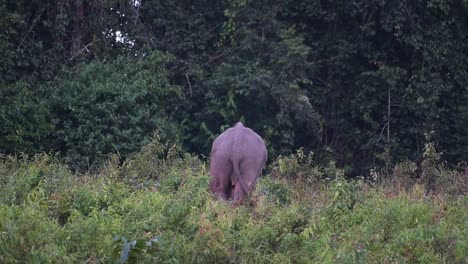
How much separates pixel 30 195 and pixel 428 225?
3728 mm

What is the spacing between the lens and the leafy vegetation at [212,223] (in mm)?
8578

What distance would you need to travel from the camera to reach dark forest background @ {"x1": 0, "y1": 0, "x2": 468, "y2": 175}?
18.7m

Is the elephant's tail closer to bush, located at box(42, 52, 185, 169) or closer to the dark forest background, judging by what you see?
bush, located at box(42, 52, 185, 169)

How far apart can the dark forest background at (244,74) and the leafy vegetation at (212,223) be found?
7050 millimetres

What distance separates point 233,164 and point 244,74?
27.0 ft

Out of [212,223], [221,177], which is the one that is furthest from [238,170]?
[212,223]

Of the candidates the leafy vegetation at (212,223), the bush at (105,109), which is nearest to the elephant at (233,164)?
the leafy vegetation at (212,223)

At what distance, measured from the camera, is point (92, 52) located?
20.3m

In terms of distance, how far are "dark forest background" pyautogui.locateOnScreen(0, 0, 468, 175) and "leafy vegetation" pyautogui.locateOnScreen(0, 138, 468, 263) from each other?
705 cm

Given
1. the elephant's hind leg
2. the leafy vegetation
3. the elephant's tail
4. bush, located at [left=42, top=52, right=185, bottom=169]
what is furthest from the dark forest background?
the leafy vegetation

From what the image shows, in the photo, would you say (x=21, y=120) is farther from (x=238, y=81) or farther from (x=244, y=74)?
(x=244, y=74)

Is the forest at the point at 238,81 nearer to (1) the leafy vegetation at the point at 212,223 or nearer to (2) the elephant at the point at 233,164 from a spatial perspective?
(2) the elephant at the point at 233,164

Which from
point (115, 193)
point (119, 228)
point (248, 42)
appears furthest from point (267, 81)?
point (119, 228)

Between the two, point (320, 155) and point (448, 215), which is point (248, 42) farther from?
point (448, 215)
